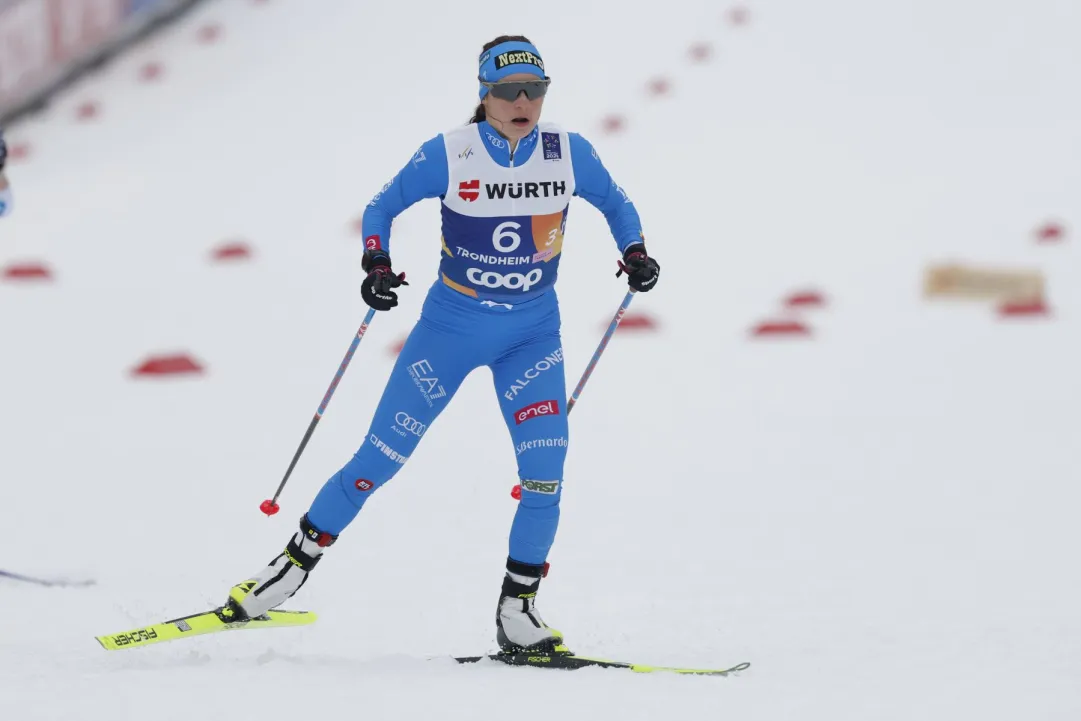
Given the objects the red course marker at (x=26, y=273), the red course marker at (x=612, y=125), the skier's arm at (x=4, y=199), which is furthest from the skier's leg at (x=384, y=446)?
the red course marker at (x=612, y=125)

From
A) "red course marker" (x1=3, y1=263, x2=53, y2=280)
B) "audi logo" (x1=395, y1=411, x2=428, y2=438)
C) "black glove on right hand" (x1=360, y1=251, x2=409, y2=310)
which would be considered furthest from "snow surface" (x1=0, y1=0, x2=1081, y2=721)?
"black glove on right hand" (x1=360, y1=251, x2=409, y2=310)

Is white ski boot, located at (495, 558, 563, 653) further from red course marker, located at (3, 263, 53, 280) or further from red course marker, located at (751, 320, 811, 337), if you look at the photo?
red course marker, located at (3, 263, 53, 280)

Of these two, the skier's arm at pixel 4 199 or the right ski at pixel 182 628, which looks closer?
the right ski at pixel 182 628

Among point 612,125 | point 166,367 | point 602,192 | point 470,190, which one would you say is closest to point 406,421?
point 470,190

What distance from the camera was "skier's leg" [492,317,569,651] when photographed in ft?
Result: 16.2

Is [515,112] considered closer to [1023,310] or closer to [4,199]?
[4,199]

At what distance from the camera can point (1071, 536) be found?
22.1ft

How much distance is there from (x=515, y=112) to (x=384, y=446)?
1.23 metres

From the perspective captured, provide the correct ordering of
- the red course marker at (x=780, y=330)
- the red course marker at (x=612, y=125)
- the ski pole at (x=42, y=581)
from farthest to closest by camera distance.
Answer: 1. the red course marker at (x=612, y=125)
2. the red course marker at (x=780, y=330)
3. the ski pole at (x=42, y=581)

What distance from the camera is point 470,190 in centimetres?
480

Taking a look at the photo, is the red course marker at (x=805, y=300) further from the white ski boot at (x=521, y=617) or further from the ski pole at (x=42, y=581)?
the white ski boot at (x=521, y=617)

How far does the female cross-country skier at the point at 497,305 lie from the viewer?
4809mm

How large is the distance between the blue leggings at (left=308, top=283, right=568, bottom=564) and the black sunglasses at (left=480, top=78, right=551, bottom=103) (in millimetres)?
695

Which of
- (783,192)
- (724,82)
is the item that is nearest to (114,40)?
(724,82)
